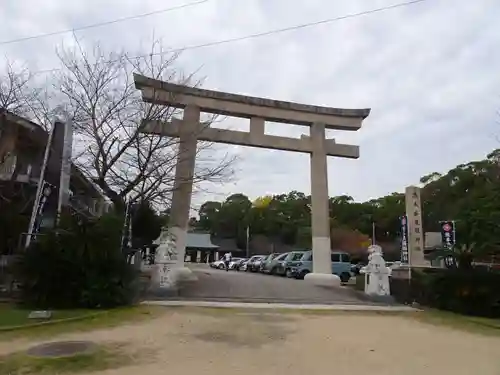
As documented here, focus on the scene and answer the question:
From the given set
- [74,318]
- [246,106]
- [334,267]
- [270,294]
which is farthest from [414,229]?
[74,318]

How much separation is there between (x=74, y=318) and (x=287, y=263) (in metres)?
17.7

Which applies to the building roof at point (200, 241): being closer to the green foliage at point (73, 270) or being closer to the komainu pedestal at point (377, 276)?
the komainu pedestal at point (377, 276)

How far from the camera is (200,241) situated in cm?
6128

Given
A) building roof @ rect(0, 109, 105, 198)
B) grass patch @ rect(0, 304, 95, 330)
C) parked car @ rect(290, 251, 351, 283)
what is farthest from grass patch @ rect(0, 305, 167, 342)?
parked car @ rect(290, 251, 351, 283)

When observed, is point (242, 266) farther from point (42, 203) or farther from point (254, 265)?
point (42, 203)

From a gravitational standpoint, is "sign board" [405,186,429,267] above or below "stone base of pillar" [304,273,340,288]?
above

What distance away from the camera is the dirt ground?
6.19 meters

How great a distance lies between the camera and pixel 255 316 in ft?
36.1

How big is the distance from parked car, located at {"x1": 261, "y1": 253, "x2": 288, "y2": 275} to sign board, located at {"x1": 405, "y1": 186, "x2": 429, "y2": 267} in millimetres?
12041

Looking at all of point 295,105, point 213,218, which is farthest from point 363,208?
point 295,105

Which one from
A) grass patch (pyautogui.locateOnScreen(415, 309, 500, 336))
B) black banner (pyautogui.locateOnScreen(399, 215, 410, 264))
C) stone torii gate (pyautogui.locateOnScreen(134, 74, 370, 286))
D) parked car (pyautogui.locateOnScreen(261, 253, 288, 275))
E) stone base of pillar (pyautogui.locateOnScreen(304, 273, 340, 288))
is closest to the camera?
grass patch (pyautogui.locateOnScreen(415, 309, 500, 336))

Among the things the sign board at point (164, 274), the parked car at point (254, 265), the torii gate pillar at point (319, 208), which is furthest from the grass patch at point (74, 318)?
the parked car at point (254, 265)

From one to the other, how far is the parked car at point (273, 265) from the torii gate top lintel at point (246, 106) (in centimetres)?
1020

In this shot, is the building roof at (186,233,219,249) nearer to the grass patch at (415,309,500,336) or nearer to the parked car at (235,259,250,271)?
the parked car at (235,259,250,271)
